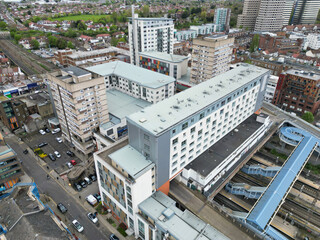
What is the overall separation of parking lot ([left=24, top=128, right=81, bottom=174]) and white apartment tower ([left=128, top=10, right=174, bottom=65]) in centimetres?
6254

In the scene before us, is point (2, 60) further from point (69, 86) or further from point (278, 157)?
point (278, 157)

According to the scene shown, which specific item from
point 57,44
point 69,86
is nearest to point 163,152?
point 69,86

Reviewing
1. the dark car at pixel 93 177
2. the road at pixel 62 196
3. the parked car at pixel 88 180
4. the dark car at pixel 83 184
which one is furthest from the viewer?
the dark car at pixel 93 177

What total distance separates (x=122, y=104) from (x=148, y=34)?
50.8 meters

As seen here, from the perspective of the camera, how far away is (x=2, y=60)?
148 metres

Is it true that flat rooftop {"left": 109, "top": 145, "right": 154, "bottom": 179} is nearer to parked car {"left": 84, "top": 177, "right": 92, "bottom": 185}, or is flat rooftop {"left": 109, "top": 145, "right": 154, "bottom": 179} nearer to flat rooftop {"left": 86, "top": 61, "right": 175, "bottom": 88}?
parked car {"left": 84, "top": 177, "right": 92, "bottom": 185}

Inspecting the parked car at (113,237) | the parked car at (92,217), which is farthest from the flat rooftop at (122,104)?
the parked car at (113,237)

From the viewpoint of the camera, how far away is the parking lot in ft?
221

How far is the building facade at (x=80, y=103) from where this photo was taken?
201 ft

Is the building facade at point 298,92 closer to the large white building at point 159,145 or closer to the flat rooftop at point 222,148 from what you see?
A: the flat rooftop at point 222,148

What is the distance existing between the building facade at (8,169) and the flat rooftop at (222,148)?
1761 inches

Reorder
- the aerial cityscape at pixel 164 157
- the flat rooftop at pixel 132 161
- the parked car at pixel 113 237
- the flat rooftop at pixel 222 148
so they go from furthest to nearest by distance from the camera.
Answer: the flat rooftop at pixel 222 148, the parked car at pixel 113 237, the aerial cityscape at pixel 164 157, the flat rooftop at pixel 132 161

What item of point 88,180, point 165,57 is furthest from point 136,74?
point 88,180

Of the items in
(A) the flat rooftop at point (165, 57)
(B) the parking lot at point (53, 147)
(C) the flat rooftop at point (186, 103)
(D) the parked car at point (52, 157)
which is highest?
(C) the flat rooftop at point (186, 103)
